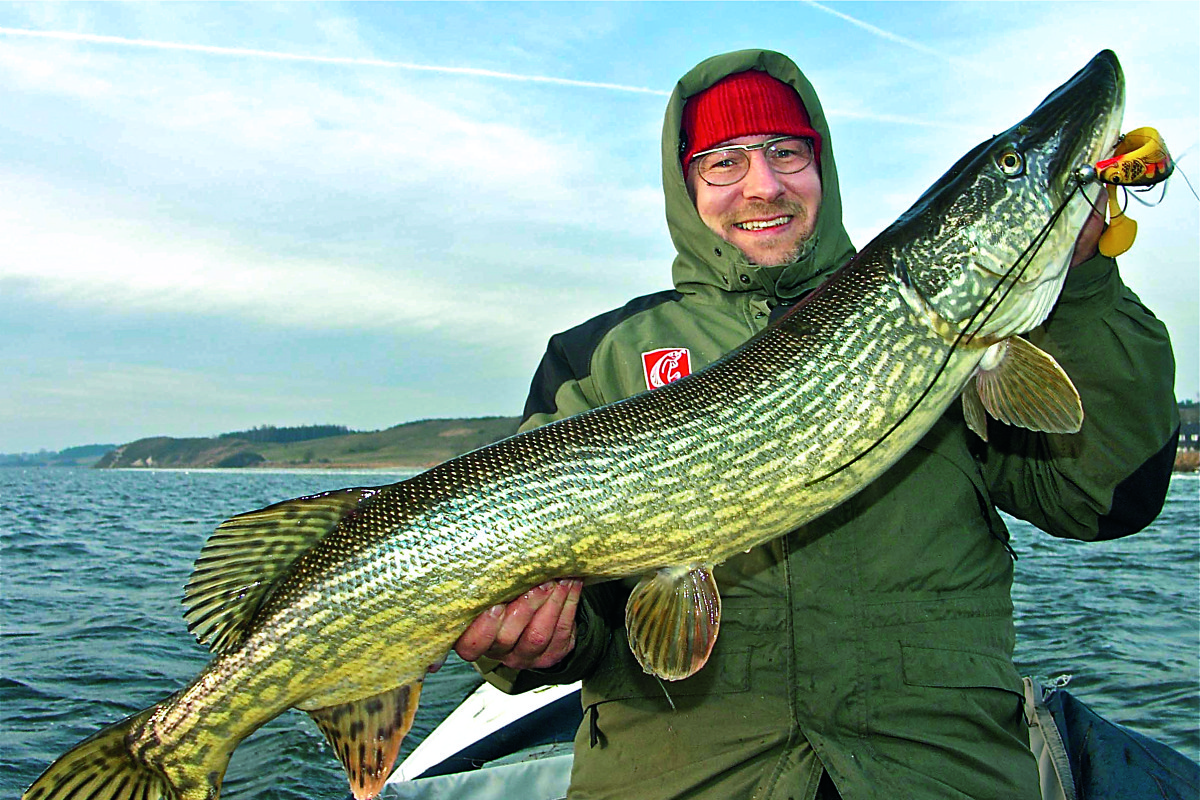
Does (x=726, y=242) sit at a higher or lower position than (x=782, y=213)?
lower

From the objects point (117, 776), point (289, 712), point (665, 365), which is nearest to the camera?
point (117, 776)

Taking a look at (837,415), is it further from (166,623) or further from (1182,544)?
(1182,544)

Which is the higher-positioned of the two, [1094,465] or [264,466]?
[264,466]

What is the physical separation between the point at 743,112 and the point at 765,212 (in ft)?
1.48

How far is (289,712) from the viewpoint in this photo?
8320mm

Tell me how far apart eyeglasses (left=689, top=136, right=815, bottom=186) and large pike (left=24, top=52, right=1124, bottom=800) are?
40.1 inches

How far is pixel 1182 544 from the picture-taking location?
57.0 feet

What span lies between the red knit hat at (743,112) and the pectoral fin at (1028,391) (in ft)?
4.72

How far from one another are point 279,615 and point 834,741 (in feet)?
5.04

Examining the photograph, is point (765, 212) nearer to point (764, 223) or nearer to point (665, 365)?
point (764, 223)

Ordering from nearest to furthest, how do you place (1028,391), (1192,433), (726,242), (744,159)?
1. (1028,391)
2. (726,242)
3. (744,159)
4. (1192,433)

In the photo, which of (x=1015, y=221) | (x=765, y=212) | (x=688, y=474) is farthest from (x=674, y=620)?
(x=765, y=212)

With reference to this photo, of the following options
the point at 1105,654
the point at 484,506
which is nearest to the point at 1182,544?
the point at 1105,654

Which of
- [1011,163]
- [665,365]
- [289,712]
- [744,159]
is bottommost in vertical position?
[289,712]
